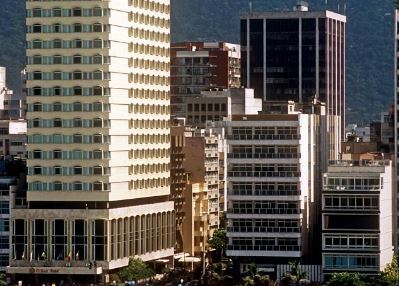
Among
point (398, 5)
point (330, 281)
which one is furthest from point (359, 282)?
point (398, 5)

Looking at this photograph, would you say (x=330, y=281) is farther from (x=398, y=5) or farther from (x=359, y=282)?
(x=398, y=5)

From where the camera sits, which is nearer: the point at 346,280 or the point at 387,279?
the point at 346,280

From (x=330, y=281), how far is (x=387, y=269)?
21.8 ft

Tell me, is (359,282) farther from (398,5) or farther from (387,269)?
(398,5)

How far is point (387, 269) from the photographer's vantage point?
200 meters

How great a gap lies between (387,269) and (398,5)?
73.9m

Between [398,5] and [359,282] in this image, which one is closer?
[398,5]

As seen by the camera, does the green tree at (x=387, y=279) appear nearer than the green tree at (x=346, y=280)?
No

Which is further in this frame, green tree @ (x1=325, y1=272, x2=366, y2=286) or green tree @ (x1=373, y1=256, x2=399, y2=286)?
green tree @ (x1=373, y1=256, x2=399, y2=286)

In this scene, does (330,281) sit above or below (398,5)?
below

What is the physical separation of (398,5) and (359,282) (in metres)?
69.2

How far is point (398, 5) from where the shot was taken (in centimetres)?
12888

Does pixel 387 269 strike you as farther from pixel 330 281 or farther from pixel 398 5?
pixel 398 5
